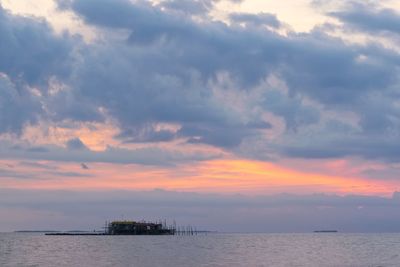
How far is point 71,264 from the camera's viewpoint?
103062 millimetres

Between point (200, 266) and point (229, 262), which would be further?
point (229, 262)

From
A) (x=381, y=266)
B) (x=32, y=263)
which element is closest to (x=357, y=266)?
(x=381, y=266)

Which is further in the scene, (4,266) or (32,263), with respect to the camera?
(32,263)

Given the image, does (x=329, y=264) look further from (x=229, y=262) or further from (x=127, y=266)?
(x=127, y=266)

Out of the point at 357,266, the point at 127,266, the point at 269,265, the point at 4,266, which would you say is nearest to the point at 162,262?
the point at 127,266

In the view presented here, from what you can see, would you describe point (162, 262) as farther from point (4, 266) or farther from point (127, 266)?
point (4, 266)

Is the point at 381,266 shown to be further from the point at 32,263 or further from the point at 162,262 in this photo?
the point at 32,263

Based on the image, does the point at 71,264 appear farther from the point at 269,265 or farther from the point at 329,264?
the point at 329,264

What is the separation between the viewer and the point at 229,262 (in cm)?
10781

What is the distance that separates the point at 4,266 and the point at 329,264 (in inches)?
2085

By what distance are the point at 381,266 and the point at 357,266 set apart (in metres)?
5.75

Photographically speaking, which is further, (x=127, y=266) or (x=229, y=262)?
(x=229, y=262)

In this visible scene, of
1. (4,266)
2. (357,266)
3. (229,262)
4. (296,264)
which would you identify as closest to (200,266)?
(229,262)

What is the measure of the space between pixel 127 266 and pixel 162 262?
1032 centimetres
